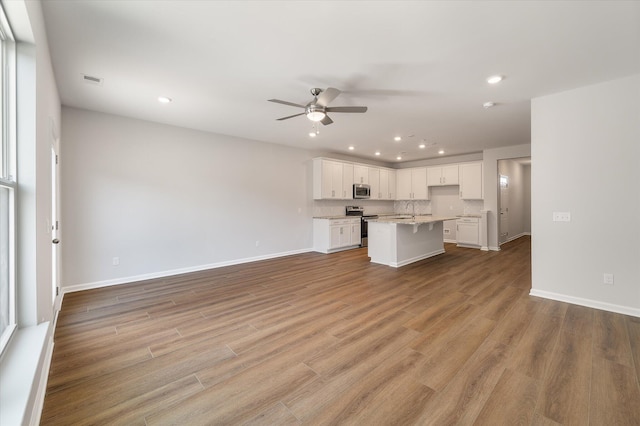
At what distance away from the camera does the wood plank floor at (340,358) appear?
1666mm

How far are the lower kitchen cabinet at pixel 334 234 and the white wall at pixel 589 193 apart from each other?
13.3ft

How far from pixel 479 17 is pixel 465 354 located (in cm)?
265

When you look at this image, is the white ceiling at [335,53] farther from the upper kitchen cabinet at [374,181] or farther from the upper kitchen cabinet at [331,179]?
the upper kitchen cabinet at [374,181]

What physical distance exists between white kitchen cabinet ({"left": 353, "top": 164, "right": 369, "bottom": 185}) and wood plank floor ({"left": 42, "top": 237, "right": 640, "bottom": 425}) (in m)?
4.31

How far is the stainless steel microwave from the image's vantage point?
7.64 metres

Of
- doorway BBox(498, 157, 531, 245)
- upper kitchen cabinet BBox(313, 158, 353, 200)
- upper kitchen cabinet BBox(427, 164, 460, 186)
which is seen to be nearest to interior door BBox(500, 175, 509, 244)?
doorway BBox(498, 157, 531, 245)

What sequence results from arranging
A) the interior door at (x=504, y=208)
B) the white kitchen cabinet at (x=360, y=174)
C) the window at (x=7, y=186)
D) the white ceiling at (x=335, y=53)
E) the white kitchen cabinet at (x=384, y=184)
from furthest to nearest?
the white kitchen cabinet at (x=384, y=184) < the white kitchen cabinet at (x=360, y=174) < the interior door at (x=504, y=208) < the white ceiling at (x=335, y=53) < the window at (x=7, y=186)

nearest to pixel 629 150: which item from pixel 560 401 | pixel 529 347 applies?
pixel 529 347

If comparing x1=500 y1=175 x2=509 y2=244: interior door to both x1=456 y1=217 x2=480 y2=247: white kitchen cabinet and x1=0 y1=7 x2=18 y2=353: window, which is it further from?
x1=0 y1=7 x2=18 y2=353: window

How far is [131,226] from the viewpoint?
14.4ft

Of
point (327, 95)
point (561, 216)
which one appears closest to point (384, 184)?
point (561, 216)

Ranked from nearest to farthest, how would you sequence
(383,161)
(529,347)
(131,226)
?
1. (529,347)
2. (131,226)
3. (383,161)

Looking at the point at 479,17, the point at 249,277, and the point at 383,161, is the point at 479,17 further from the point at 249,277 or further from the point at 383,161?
the point at 383,161

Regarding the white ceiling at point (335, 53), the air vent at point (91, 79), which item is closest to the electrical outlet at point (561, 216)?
the white ceiling at point (335, 53)
